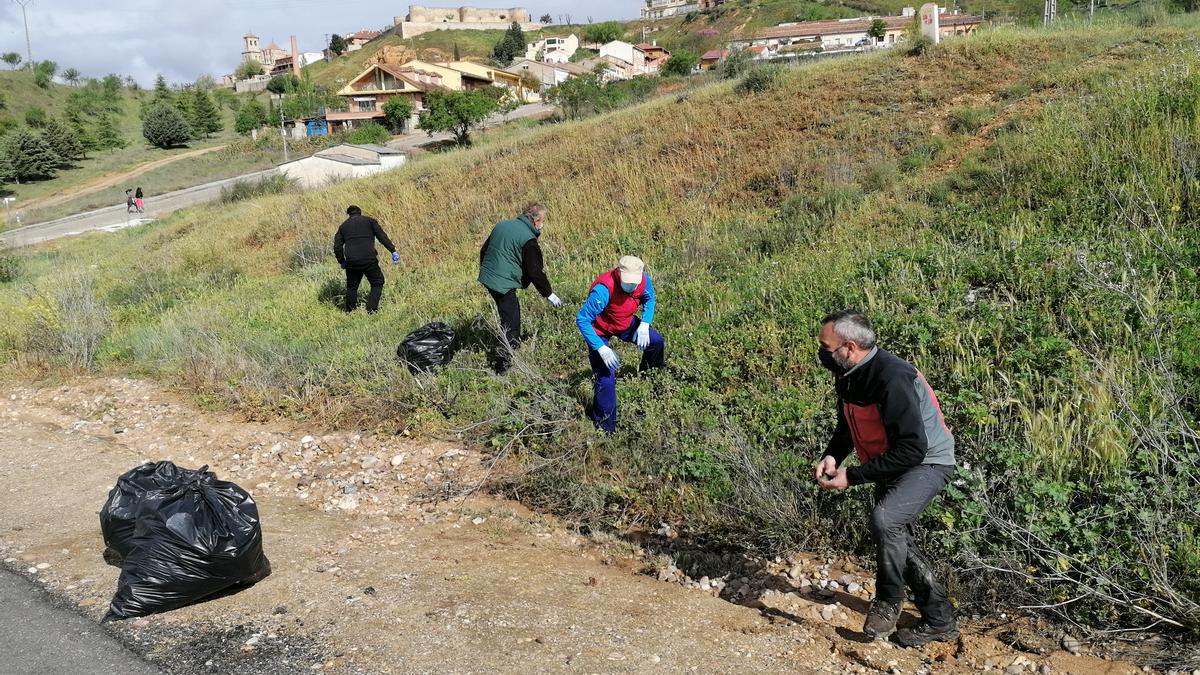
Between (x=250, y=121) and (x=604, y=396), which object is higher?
(x=250, y=121)

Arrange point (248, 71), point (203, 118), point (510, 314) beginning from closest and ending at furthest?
point (510, 314) < point (203, 118) < point (248, 71)

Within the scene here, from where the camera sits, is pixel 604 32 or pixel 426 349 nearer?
pixel 426 349

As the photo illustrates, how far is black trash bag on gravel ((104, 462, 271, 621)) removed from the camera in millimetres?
3949

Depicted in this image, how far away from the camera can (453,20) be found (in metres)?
131

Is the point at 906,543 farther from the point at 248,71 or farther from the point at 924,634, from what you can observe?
the point at 248,71

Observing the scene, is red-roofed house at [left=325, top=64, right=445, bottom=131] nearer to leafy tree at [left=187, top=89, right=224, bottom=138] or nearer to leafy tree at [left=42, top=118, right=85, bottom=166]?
leafy tree at [left=187, top=89, right=224, bottom=138]

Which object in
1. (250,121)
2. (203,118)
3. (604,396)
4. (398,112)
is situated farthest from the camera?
(203,118)

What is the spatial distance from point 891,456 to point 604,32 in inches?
4883

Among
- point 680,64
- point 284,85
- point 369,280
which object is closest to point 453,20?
point 284,85

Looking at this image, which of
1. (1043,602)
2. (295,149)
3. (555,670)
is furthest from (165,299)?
(295,149)

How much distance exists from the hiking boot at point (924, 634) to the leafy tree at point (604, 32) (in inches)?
4760

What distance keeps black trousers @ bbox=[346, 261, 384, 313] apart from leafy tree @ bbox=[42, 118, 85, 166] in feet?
188

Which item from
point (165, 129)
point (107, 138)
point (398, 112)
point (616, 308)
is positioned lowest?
point (616, 308)

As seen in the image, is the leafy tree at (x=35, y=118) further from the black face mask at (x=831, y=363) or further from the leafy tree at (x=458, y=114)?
the black face mask at (x=831, y=363)
